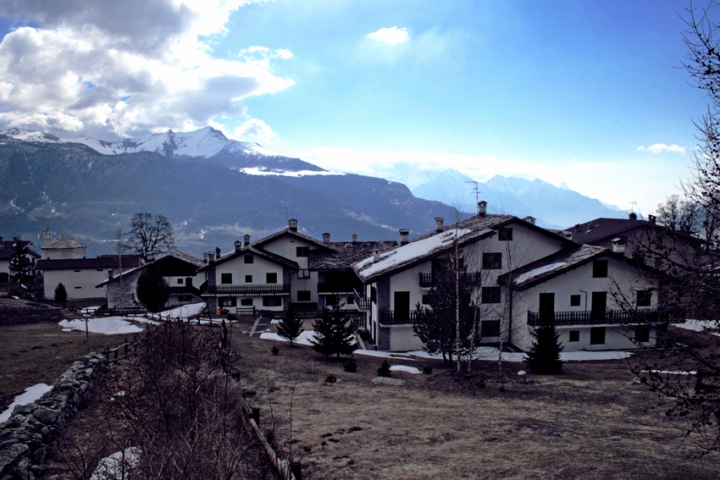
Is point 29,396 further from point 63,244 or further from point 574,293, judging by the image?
point 63,244

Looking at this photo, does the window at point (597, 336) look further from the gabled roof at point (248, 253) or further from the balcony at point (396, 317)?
the gabled roof at point (248, 253)

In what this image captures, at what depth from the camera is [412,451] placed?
11344mm

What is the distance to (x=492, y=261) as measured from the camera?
32469 mm

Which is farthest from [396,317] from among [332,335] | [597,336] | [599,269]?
[599,269]

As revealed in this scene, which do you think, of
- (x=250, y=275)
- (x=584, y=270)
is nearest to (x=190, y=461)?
(x=584, y=270)

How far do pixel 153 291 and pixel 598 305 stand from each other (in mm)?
41750

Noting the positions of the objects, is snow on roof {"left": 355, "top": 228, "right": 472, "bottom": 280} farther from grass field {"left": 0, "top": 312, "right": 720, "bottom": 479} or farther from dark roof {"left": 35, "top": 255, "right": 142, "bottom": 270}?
dark roof {"left": 35, "top": 255, "right": 142, "bottom": 270}

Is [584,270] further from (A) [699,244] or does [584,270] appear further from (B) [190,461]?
(B) [190,461]

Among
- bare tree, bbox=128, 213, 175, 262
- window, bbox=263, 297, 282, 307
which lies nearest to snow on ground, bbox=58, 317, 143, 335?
window, bbox=263, 297, 282, 307

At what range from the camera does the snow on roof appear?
105ft

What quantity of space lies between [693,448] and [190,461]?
41.6 ft

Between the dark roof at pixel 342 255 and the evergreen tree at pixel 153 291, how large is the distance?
15937mm

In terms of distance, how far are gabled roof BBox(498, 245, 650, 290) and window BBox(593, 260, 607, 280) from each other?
0.74 m

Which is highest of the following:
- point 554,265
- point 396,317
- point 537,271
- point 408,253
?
point 408,253
